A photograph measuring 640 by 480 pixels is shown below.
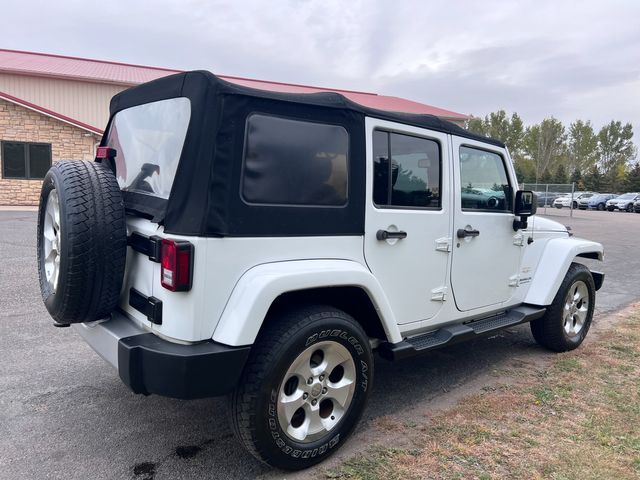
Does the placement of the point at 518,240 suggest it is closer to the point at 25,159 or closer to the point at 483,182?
the point at 483,182

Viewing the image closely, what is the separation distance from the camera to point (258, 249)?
263 cm

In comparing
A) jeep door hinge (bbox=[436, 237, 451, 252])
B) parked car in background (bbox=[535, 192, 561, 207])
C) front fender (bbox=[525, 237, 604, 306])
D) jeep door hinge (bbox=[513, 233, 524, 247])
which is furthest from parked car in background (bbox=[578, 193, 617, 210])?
jeep door hinge (bbox=[436, 237, 451, 252])

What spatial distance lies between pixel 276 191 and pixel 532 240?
113 inches


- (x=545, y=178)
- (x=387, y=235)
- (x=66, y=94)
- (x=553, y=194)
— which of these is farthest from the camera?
(x=545, y=178)

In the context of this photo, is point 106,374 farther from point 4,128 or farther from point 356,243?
point 4,128

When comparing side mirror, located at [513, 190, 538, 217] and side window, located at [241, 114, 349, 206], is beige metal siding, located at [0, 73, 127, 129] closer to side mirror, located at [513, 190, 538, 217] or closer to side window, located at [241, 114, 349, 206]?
side mirror, located at [513, 190, 538, 217]

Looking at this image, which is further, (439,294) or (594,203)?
(594,203)

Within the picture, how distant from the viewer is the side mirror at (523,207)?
4227 mm

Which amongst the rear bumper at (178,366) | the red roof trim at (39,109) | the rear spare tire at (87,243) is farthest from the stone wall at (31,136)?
the rear bumper at (178,366)

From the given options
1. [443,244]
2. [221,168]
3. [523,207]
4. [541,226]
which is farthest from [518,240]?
[221,168]

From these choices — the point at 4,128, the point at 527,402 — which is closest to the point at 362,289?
the point at 527,402

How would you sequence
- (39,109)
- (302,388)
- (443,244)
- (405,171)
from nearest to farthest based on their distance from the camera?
(302,388) → (405,171) → (443,244) → (39,109)

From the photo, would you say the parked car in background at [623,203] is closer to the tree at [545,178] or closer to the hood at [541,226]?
the tree at [545,178]

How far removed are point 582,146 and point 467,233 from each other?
241 feet
